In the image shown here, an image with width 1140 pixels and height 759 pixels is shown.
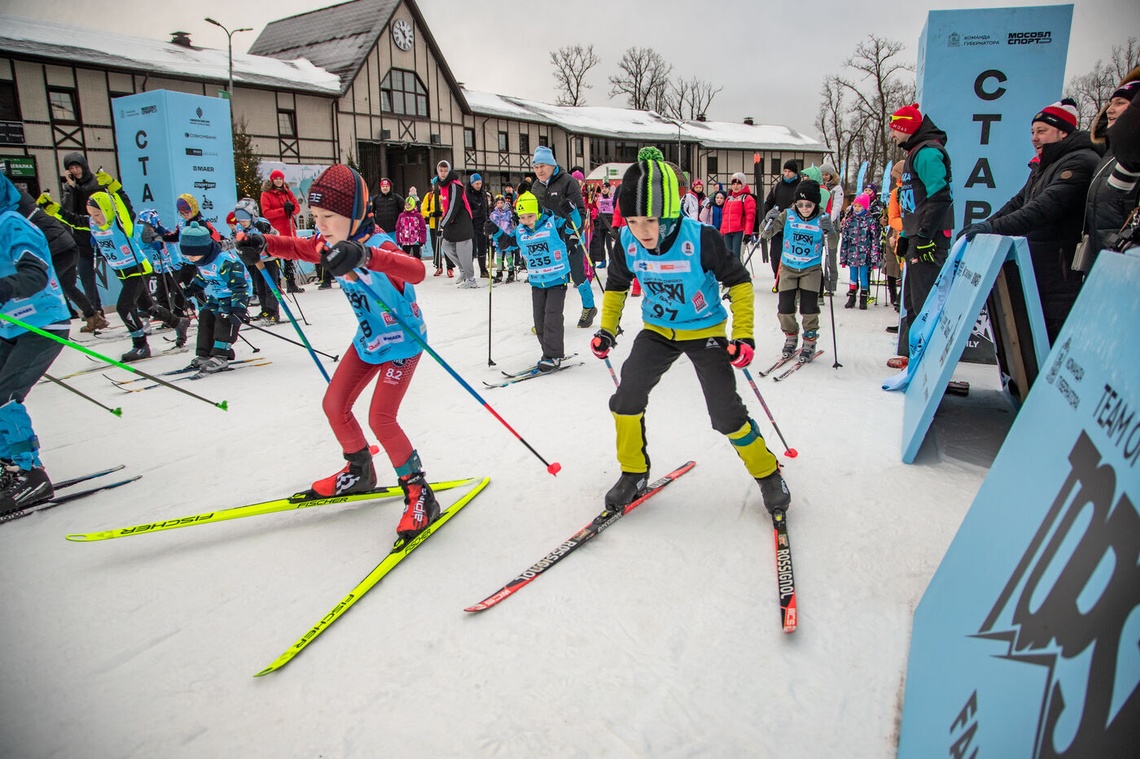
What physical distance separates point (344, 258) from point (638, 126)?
37406 millimetres

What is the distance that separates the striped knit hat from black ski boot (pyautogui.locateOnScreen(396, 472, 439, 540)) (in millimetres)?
1268

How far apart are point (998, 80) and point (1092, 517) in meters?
7.10

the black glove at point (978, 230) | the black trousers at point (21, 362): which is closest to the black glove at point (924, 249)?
the black glove at point (978, 230)

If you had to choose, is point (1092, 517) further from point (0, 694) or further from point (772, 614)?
point (0, 694)

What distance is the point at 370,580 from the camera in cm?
291

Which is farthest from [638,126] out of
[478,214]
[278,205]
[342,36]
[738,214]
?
[278,205]

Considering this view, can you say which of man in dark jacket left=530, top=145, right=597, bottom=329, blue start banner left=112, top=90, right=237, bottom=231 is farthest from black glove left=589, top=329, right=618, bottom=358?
blue start banner left=112, top=90, right=237, bottom=231

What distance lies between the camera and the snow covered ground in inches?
82.7

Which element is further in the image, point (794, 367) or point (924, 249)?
point (794, 367)

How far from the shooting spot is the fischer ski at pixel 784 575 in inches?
98.3

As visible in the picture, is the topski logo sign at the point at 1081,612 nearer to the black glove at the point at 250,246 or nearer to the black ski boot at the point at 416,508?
the black ski boot at the point at 416,508

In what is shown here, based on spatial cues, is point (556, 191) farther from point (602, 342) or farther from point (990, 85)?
point (990, 85)

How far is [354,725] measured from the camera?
83.7 inches

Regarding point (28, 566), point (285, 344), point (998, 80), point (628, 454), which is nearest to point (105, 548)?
point (28, 566)
